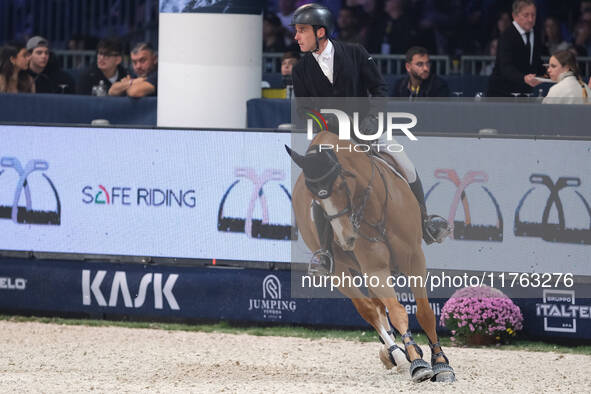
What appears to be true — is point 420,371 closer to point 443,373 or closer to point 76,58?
point 443,373

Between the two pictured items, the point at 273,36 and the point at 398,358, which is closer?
the point at 398,358

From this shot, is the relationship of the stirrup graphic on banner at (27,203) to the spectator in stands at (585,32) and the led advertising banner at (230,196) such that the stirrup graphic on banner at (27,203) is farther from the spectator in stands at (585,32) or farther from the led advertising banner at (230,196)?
the spectator in stands at (585,32)

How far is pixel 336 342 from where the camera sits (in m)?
10.4

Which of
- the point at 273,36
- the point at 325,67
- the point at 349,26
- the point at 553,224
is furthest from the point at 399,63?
the point at 325,67

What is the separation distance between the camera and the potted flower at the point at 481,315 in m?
10.0

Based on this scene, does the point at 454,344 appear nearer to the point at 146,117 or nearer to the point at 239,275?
the point at 239,275

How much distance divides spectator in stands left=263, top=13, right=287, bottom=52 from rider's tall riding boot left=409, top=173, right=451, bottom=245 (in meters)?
7.11

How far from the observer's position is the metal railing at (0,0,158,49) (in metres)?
18.0

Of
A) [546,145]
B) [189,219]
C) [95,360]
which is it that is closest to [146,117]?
[189,219]

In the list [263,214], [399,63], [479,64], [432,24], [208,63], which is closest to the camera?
[263,214]

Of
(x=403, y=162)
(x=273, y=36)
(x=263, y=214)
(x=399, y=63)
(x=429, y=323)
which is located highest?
(x=273, y=36)

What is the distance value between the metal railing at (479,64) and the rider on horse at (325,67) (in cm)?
613

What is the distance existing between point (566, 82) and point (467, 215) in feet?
5.74

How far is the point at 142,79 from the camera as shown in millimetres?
12242
